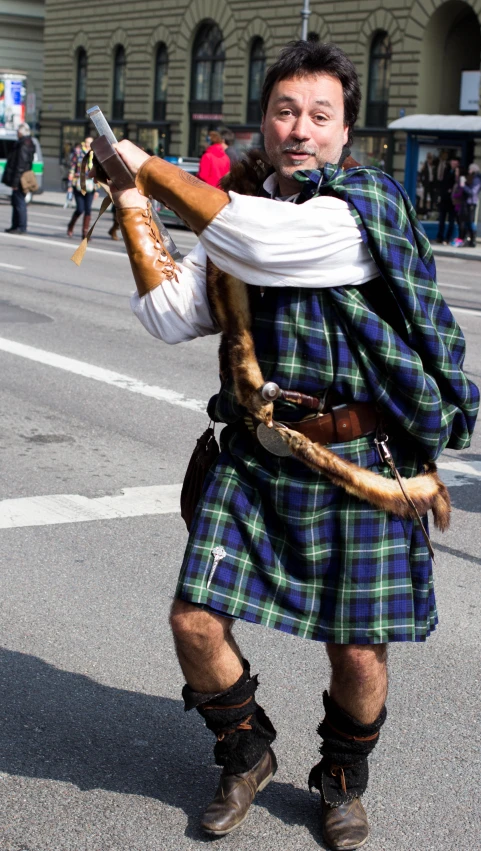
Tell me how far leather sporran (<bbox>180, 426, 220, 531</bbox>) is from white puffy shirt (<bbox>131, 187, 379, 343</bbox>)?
0.49 m

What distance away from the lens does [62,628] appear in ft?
13.7

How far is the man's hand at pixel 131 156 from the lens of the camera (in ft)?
8.64

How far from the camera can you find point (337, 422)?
2.71 meters

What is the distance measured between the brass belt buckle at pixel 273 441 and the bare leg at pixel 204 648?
41 centimetres

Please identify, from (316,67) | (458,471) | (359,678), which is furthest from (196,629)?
(458,471)

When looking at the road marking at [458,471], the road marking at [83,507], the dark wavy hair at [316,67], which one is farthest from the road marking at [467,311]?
the dark wavy hair at [316,67]

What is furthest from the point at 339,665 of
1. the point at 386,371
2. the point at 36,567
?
the point at 36,567

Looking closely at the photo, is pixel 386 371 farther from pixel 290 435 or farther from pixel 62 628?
pixel 62 628

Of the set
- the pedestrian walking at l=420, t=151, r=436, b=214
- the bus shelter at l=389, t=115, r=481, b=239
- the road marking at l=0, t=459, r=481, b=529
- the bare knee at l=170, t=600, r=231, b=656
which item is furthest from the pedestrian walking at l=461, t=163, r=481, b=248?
the bare knee at l=170, t=600, r=231, b=656

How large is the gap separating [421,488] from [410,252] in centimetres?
57

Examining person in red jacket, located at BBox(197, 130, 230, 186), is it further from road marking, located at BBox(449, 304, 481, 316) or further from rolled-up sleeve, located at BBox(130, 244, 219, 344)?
rolled-up sleeve, located at BBox(130, 244, 219, 344)

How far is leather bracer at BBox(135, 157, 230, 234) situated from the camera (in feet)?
8.52

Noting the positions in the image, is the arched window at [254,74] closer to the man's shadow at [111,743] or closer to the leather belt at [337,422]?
the man's shadow at [111,743]

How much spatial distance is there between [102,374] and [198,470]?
6002 mm
